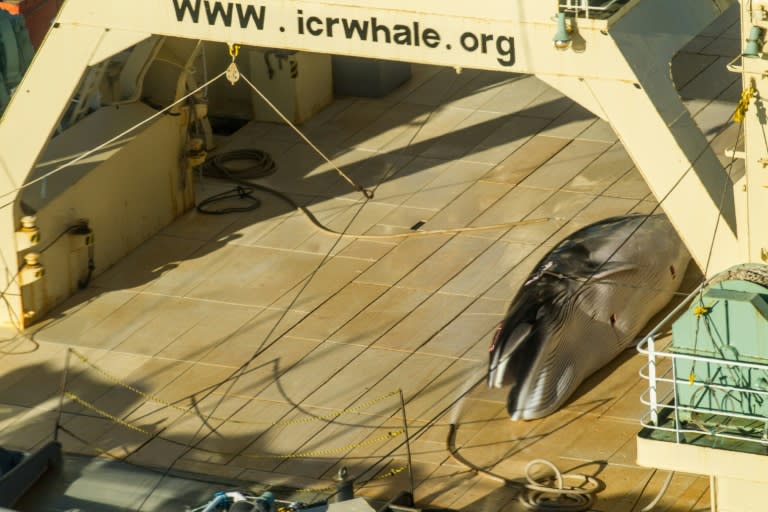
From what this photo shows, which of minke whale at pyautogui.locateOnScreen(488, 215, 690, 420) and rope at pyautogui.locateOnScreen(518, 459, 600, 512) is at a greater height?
minke whale at pyautogui.locateOnScreen(488, 215, 690, 420)

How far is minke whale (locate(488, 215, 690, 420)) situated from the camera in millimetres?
21094

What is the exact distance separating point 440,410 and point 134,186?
591 centimetres

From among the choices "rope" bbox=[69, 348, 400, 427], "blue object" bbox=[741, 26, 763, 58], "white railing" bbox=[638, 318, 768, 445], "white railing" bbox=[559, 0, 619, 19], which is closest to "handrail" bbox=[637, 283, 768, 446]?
"white railing" bbox=[638, 318, 768, 445]

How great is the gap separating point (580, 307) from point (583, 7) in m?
4.04

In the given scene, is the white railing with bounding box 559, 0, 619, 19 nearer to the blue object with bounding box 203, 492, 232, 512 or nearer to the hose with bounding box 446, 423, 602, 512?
the hose with bounding box 446, 423, 602, 512

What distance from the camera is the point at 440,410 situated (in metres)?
21.1

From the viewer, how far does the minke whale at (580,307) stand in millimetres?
21094

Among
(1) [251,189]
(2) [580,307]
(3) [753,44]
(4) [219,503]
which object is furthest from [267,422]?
(3) [753,44]

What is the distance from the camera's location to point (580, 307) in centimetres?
2170

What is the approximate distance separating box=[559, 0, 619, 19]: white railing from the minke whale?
3600mm

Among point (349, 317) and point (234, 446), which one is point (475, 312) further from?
point (234, 446)

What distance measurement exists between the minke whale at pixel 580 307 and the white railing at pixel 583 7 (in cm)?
360

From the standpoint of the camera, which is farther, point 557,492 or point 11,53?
point 11,53

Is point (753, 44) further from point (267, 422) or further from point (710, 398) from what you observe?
point (267, 422)
